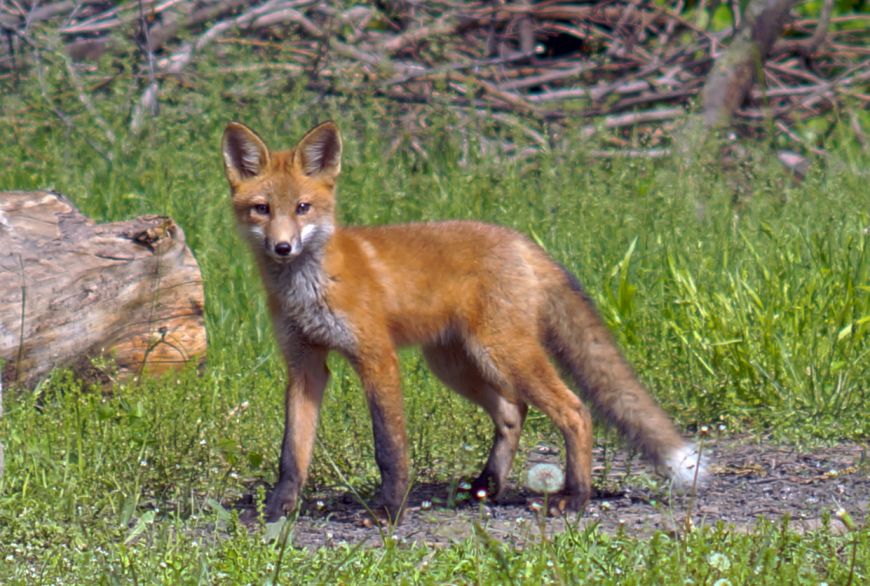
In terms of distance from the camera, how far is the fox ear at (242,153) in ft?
14.8

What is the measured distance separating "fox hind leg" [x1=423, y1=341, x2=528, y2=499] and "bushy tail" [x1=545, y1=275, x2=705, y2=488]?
0.29m

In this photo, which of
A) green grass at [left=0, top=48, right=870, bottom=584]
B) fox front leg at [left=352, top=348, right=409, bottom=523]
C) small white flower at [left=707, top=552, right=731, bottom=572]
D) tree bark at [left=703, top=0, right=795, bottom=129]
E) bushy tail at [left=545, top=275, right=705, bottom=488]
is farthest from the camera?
tree bark at [left=703, top=0, right=795, bottom=129]

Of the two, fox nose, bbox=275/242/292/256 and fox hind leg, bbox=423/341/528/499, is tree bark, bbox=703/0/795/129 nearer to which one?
fox hind leg, bbox=423/341/528/499

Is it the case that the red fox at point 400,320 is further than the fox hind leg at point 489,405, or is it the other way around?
the fox hind leg at point 489,405

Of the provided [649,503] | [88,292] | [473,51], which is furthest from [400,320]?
[473,51]

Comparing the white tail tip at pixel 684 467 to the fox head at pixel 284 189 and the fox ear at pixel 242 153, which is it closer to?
the fox head at pixel 284 189

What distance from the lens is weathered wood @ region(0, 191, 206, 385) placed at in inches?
209

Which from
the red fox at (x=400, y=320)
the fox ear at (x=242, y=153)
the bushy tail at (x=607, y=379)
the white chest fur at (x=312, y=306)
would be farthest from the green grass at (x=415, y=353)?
the fox ear at (x=242, y=153)

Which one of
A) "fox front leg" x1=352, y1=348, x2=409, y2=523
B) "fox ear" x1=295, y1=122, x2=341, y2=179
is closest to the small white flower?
"fox front leg" x1=352, y1=348, x2=409, y2=523

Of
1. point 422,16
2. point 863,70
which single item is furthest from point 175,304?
point 863,70

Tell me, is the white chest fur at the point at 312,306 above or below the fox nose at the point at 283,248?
below

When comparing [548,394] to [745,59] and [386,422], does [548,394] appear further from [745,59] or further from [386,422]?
[745,59]

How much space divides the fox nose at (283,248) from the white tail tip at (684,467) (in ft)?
5.21

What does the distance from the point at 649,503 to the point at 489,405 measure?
0.77 metres
